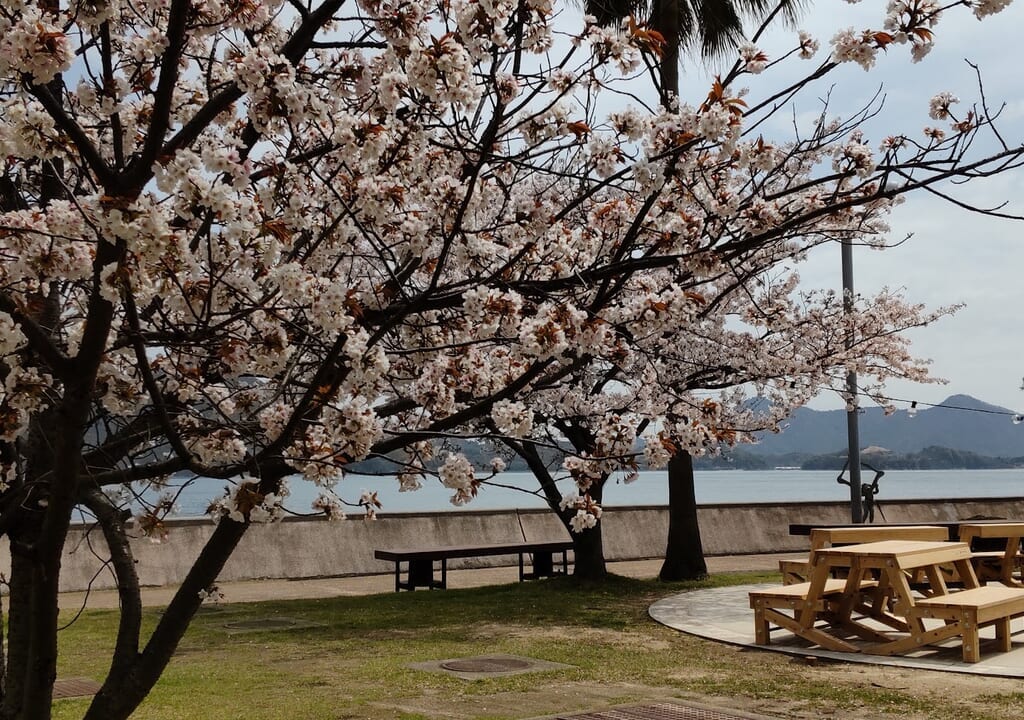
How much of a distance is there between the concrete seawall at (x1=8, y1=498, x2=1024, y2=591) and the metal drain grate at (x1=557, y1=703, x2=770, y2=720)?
9418 millimetres

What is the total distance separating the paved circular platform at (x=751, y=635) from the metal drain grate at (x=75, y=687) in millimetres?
5972

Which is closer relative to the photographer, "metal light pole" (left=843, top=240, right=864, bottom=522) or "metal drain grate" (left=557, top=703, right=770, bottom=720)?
"metal drain grate" (left=557, top=703, right=770, bottom=720)

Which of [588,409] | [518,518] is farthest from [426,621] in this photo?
[518,518]

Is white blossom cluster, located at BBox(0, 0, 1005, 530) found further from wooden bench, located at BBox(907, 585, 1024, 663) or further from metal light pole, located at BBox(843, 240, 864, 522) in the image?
metal light pole, located at BBox(843, 240, 864, 522)

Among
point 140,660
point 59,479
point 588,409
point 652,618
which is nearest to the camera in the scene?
point 59,479

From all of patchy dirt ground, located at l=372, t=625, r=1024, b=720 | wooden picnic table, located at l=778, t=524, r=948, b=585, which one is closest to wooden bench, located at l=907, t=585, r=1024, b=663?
patchy dirt ground, located at l=372, t=625, r=1024, b=720

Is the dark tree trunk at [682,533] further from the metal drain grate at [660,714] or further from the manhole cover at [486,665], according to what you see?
the metal drain grate at [660,714]

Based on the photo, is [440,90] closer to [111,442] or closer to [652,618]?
[111,442]

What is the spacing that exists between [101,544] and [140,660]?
12.8 metres

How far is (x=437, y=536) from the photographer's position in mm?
19531

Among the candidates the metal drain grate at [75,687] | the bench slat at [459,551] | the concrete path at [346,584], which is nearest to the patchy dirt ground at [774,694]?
the metal drain grate at [75,687]

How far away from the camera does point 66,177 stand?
208 inches

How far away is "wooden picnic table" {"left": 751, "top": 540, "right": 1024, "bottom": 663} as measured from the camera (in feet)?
30.4

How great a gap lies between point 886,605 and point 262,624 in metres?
7.11
